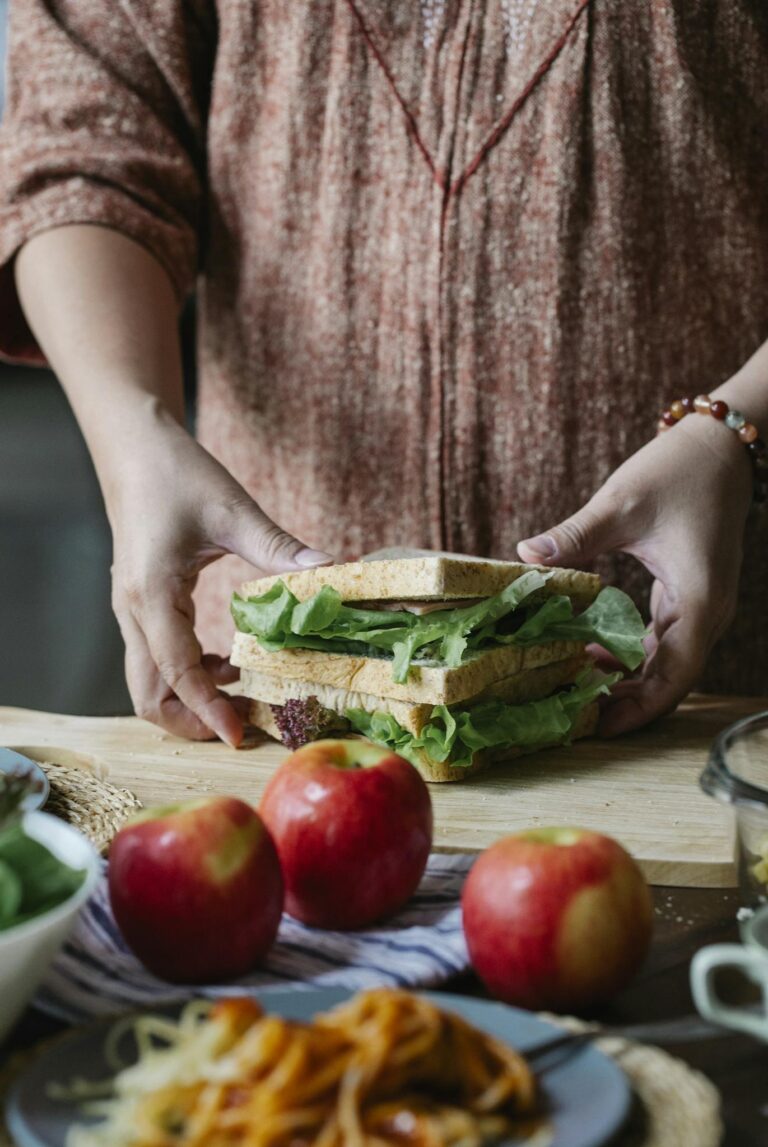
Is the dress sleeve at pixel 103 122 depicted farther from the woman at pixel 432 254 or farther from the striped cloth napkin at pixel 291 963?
the striped cloth napkin at pixel 291 963

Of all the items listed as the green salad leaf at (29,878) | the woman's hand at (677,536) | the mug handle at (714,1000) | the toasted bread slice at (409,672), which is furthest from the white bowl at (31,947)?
the woman's hand at (677,536)

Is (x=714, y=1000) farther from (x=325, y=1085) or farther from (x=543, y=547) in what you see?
(x=543, y=547)

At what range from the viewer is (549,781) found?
1.96 m

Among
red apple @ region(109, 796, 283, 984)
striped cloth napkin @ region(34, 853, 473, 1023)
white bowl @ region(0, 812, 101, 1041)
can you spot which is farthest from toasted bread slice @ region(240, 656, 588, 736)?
white bowl @ region(0, 812, 101, 1041)

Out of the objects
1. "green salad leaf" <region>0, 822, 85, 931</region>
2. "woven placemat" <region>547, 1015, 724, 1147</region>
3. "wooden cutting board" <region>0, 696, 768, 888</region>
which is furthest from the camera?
"wooden cutting board" <region>0, 696, 768, 888</region>

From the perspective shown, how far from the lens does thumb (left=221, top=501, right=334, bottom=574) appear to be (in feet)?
6.77

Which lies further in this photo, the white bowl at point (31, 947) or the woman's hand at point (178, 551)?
the woman's hand at point (178, 551)

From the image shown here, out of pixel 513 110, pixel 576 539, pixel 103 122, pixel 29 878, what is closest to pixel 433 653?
pixel 576 539

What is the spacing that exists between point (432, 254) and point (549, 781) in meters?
1.06

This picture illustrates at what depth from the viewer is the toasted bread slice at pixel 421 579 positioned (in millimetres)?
1935

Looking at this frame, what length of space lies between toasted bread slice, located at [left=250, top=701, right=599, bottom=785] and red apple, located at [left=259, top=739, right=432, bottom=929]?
58 centimetres

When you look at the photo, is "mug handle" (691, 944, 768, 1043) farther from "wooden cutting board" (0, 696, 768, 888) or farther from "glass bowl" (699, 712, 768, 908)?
"wooden cutting board" (0, 696, 768, 888)

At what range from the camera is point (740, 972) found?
118cm

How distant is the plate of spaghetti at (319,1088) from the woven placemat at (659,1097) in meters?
0.04
